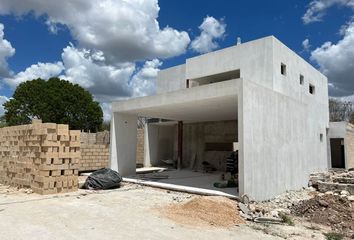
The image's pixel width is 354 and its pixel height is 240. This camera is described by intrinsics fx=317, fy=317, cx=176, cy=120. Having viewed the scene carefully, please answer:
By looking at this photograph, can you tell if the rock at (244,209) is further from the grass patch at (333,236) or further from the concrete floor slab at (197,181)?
the grass patch at (333,236)

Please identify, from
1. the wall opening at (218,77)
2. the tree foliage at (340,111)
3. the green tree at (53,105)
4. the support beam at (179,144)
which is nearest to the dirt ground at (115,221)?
the wall opening at (218,77)

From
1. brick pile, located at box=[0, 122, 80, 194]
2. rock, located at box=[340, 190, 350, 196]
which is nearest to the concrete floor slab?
brick pile, located at box=[0, 122, 80, 194]

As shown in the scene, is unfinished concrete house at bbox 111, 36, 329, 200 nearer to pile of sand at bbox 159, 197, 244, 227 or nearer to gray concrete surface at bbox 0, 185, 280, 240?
pile of sand at bbox 159, 197, 244, 227

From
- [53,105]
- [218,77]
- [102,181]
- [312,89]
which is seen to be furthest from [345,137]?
[53,105]

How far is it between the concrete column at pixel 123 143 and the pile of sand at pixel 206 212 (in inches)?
265

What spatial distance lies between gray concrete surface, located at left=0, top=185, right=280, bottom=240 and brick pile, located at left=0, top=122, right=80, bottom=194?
0.86 m

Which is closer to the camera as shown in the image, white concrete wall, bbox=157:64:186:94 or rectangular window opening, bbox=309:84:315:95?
rectangular window opening, bbox=309:84:315:95

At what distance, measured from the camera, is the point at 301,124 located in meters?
14.4

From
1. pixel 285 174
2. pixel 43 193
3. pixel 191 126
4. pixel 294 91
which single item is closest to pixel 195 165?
pixel 191 126

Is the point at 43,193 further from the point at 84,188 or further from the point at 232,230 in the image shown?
the point at 232,230

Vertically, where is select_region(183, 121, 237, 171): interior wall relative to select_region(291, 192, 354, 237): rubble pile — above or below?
above

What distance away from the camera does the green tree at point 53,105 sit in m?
33.1

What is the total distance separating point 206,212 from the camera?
8461 millimetres

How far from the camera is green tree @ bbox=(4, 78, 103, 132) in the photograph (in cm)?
3309
